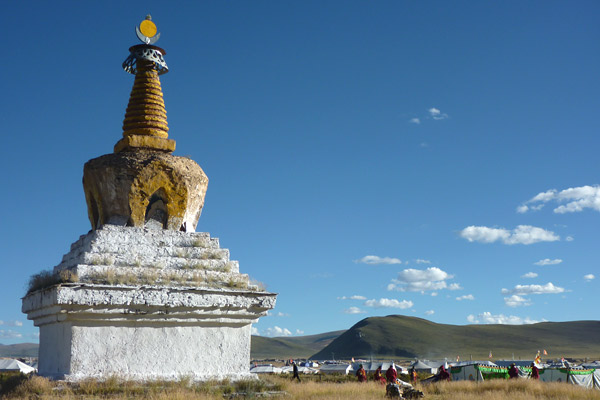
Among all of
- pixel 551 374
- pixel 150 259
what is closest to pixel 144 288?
pixel 150 259

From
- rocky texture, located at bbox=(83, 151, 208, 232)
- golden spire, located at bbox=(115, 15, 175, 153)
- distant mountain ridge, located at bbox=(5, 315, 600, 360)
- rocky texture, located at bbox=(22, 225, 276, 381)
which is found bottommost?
distant mountain ridge, located at bbox=(5, 315, 600, 360)

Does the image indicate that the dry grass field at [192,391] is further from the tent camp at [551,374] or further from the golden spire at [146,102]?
the tent camp at [551,374]

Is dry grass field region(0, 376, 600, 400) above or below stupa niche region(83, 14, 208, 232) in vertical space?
below

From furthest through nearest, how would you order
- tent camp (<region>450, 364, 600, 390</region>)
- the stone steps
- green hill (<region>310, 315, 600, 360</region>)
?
green hill (<region>310, 315, 600, 360</region>)
tent camp (<region>450, 364, 600, 390</region>)
the stone steps

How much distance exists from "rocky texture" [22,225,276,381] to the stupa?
0.02 m

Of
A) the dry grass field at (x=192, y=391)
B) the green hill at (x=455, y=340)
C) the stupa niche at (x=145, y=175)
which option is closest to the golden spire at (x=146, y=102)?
the stupa niche at (x=145, y=175)

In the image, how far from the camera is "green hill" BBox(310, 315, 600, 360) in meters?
139

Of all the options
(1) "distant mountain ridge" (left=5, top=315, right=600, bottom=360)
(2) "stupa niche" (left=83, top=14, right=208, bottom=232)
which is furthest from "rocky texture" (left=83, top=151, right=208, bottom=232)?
(1) "distant mountain ridge" (left=5, top=315, right=600, bottom=360)

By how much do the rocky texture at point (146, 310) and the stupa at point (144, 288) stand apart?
2 cm

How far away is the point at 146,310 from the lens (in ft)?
35.0

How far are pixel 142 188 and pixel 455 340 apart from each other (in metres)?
150

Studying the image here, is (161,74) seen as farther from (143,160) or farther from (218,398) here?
(218,398)

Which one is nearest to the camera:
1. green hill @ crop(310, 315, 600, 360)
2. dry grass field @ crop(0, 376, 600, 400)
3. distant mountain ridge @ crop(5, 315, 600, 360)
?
dry grass field @ crop(0, 376, 600, 400)

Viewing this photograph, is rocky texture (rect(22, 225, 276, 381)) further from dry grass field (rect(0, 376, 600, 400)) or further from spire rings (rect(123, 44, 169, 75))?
spire rings (rect(123, 44, 169, 75))
